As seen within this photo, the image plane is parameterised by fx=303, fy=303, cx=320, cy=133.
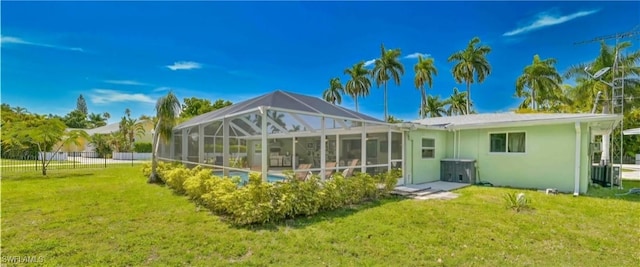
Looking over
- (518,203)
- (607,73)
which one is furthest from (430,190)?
(607,73)

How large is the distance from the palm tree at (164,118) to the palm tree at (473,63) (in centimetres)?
2684

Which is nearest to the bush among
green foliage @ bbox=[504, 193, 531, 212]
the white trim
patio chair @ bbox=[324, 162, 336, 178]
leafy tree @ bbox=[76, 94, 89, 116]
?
→ patio chair @ bbox=[324, 162, 336, 178]

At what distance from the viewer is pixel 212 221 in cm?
605

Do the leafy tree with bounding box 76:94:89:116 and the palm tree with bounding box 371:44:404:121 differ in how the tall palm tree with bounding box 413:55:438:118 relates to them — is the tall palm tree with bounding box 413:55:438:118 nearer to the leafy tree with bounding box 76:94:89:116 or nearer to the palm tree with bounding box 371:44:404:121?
the palm tree with bounding box 371:44:404:121

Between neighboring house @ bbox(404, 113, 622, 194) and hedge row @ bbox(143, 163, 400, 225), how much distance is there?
4152 mm

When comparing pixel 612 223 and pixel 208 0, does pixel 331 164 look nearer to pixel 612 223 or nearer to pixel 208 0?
pixel 612 223

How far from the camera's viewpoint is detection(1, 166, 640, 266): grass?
13.7 feet

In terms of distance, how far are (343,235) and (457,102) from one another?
122ft

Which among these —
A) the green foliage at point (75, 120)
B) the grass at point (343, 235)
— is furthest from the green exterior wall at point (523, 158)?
the green foliage at point (75, 120)

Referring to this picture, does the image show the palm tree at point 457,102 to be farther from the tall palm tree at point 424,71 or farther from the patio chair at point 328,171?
the patio chair at point 328,171

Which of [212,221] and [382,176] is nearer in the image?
[212,221]

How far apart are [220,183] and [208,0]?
699cm

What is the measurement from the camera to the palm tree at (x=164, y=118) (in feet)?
39.7

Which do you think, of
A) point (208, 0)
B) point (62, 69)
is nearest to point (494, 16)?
point (208, 0)
